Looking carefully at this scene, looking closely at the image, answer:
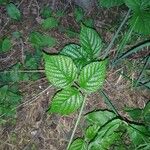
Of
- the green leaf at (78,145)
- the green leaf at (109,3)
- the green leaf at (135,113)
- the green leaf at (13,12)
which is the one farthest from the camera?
the green leaf at (13,12)

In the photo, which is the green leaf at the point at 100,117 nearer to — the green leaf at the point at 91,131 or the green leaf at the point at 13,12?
the green leaf at the point at 91,131

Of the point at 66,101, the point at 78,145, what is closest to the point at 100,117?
the point at 78,145

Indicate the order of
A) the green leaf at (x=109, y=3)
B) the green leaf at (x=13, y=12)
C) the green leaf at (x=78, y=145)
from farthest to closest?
1. the green leaf at (x=13, y=12)
2. the green leaf at (x=109, y=3)
3. the green leaf at (x=78, y=145)

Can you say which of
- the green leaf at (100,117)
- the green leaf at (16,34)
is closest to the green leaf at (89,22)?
the green leaf at (16,34)

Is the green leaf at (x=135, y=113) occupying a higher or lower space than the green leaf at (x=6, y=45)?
lower

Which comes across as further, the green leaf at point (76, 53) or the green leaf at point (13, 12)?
the green leaf at point (13, 12)

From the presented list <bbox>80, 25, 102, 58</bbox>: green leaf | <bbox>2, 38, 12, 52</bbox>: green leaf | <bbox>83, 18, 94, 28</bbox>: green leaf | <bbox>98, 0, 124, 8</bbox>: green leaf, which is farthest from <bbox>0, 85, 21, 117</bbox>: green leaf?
<bbox>98, 0, 124, 8</bbox>: green leaf
